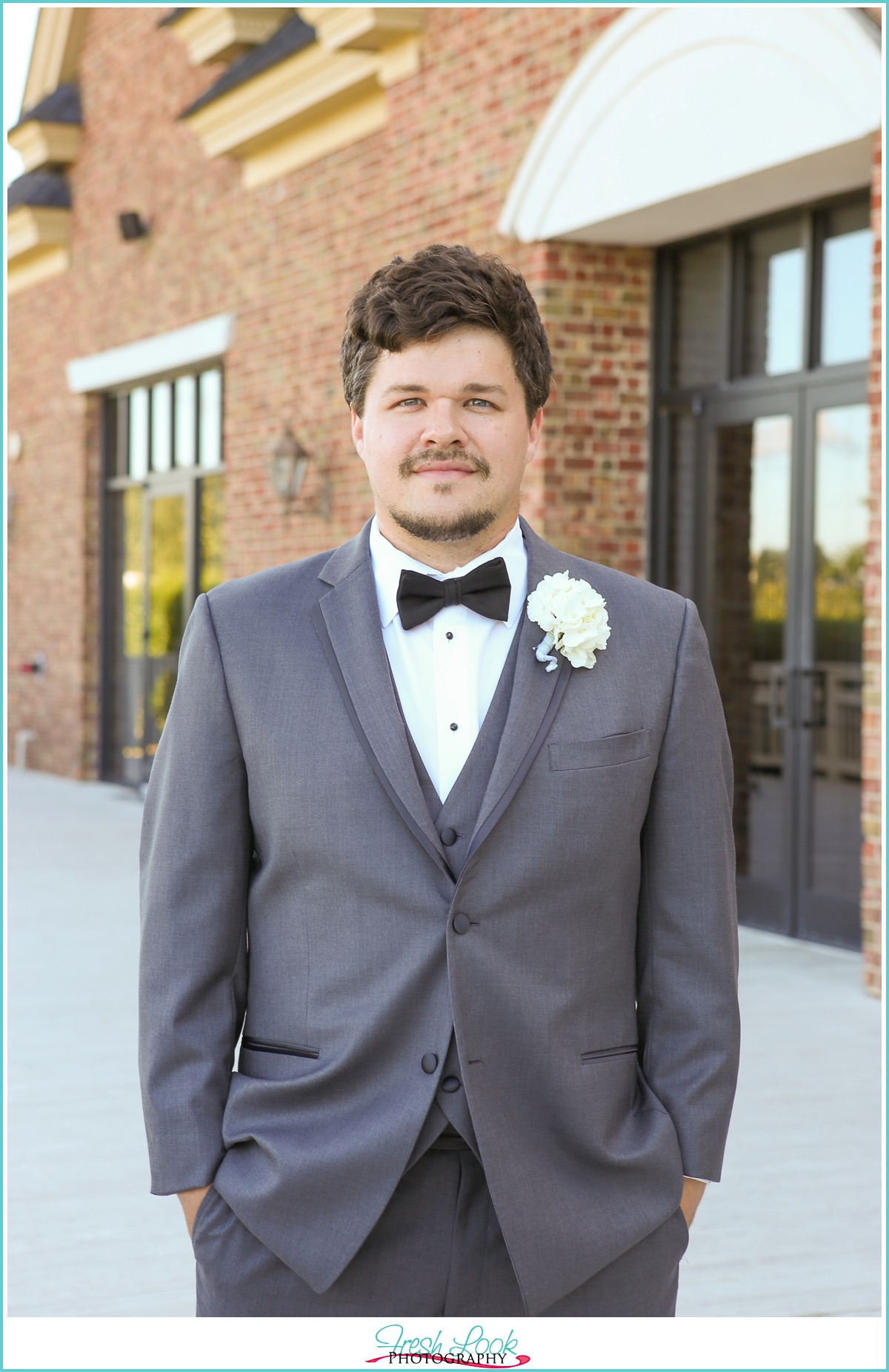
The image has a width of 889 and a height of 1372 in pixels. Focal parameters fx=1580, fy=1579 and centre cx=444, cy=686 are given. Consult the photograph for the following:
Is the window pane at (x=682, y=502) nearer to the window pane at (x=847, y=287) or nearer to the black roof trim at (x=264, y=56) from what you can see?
the window pane at (x=847, y=287)

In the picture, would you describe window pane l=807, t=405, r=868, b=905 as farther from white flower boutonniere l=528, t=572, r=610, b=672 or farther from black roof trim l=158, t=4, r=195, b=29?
black roof trim l=158, t=4, r=195, b=29

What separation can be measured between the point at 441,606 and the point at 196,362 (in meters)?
10.8

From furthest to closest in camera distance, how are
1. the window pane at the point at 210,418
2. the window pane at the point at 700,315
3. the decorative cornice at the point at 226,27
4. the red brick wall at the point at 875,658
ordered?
the window pane at the point at 210,418
the decorative cornice at the point at 226,27
the window pane at the point at 700,315
the red brick wall at the point at 875,658

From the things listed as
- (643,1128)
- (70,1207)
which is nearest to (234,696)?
(643,1128)

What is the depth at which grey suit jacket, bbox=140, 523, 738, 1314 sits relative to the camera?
6.50 ft

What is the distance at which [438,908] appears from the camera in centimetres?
199

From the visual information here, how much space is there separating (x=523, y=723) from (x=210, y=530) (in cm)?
1124

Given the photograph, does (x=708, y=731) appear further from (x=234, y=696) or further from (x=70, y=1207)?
(x=70, y=1207)

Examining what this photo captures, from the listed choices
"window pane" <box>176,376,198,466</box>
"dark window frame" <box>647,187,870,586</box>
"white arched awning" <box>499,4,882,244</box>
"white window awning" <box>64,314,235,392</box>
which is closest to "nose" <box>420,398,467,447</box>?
"white arched awning" <box>499,4,882,244</box>

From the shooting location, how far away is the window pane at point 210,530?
502 inches

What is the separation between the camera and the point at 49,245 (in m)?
15.1

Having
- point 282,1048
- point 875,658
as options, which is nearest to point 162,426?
point 875,658

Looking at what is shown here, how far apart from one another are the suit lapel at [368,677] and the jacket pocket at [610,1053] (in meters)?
0.32

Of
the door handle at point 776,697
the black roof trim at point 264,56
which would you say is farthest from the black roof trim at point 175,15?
the door handle at point 776,697
